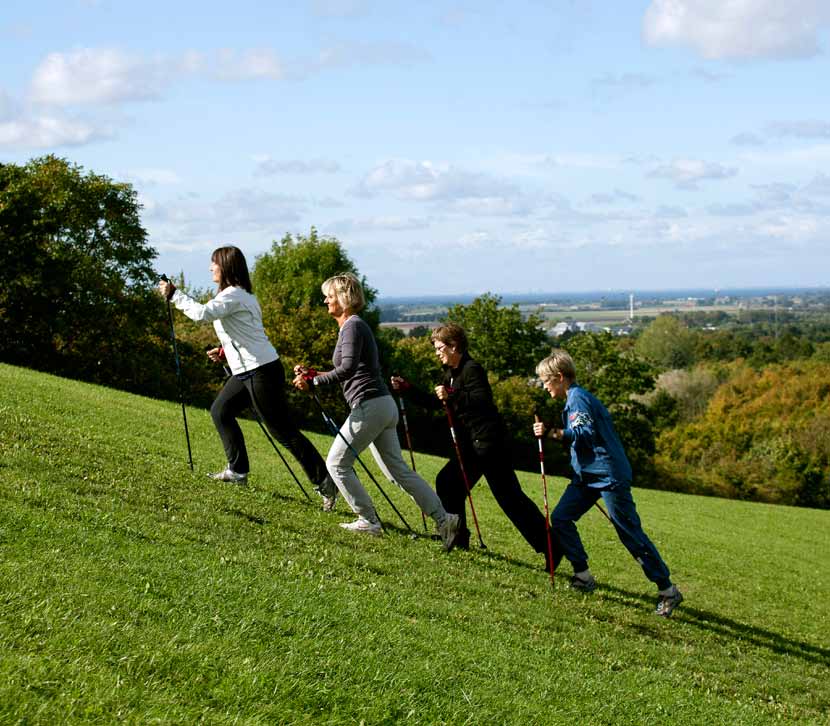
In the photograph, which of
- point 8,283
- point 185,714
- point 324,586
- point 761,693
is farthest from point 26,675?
point 8,283

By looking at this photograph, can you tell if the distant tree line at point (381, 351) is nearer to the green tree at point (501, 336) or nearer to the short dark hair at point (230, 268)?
the green tree at point (501, 336)

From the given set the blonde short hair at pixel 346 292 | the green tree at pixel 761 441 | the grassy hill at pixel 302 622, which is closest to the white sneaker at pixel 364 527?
the grassy hill at pixel 302 622

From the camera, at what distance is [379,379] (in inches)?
392

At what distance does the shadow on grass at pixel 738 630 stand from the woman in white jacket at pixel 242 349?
4.24 meters

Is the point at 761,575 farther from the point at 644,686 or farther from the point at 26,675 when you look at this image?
the point at 26,675

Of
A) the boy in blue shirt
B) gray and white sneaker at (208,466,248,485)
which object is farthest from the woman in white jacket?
the boy in blue shirt

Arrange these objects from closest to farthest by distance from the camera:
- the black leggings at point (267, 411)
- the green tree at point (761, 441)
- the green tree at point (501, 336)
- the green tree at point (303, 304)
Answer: the black leggings at point (267, 411), the green tree at point (303, 304), the green tree at point (761, 441), the green tree at point (501, 336)

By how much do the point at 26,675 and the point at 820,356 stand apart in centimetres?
10574

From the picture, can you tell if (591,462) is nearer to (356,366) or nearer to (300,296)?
(356,366)

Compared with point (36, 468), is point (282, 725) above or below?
below

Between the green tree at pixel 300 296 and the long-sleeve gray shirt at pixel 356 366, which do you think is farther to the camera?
the green tree at pixel 300 296

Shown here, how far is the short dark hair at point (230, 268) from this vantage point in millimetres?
10281

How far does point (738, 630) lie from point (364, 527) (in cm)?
473

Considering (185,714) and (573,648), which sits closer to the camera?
(185,714)
